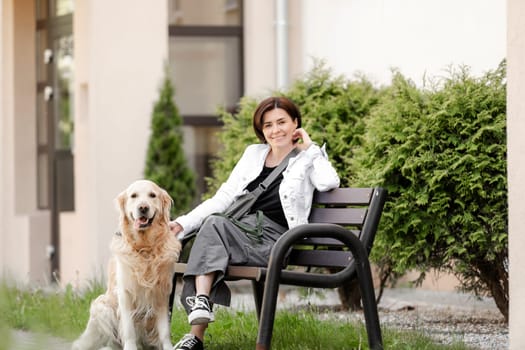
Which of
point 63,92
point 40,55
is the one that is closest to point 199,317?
point 63,92

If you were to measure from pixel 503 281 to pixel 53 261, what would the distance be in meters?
6.80

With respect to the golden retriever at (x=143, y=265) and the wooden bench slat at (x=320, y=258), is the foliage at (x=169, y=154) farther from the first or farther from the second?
the wooden bench slat at (x=320, y=258)

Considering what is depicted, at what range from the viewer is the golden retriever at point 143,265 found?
18.6 ft

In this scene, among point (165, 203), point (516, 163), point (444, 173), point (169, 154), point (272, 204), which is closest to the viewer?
point (516, 163)

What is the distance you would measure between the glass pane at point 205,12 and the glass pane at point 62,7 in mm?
1254

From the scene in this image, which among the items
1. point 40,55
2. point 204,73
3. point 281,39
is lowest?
point 204,73

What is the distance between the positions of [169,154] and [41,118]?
241 cm

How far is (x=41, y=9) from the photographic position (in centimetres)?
1302

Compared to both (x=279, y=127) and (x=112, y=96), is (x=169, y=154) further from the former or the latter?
(x=279, y=127)

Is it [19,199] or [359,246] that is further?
[19,199]

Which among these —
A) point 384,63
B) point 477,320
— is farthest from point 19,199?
point 477,320

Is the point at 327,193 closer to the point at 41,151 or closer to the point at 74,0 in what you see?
the point at 74,0

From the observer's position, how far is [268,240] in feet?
18.8

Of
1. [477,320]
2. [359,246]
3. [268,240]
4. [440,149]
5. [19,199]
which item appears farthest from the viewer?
[19,199]
